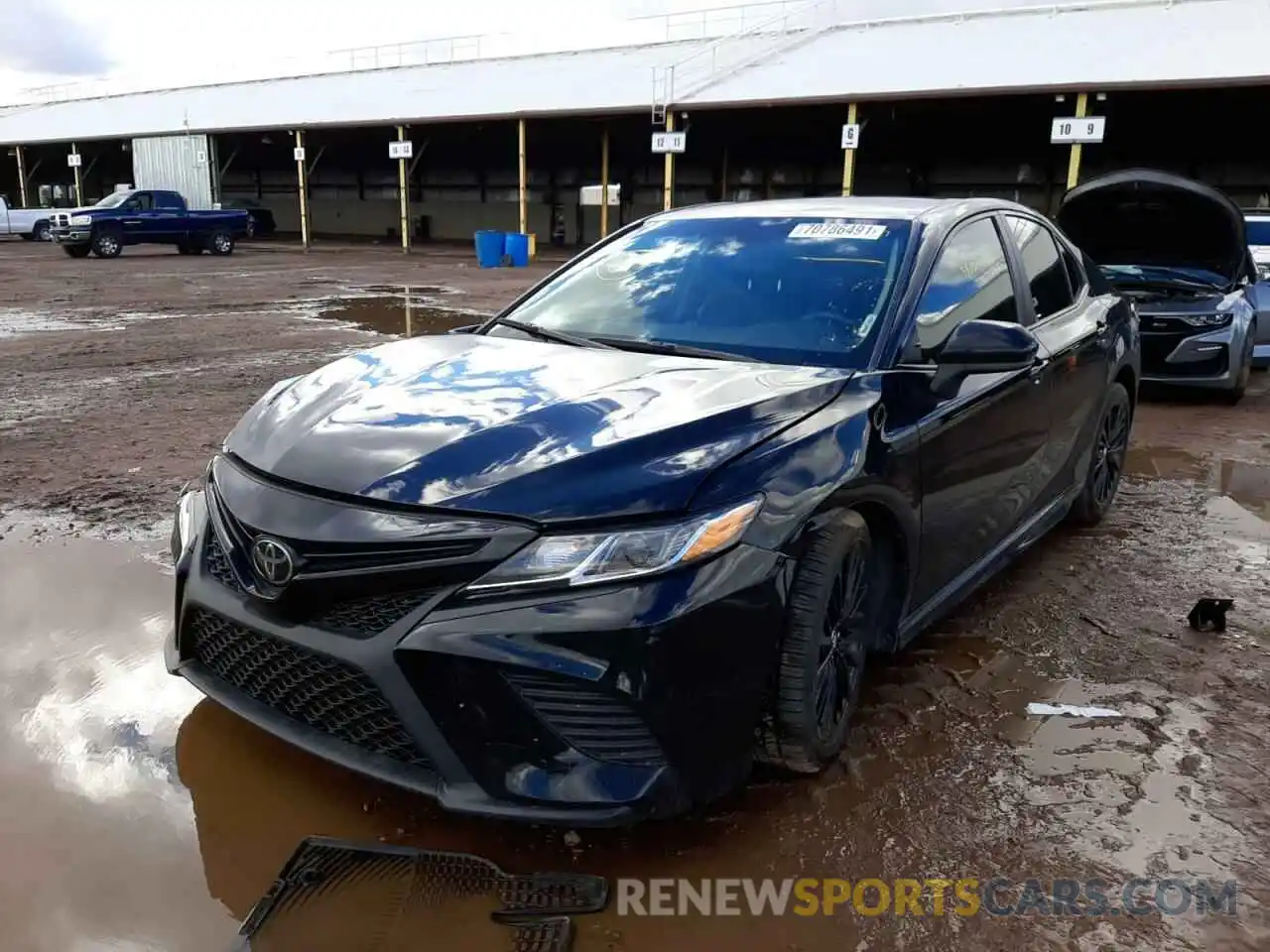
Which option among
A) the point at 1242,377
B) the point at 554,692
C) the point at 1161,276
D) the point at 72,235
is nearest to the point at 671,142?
the point at 72,235

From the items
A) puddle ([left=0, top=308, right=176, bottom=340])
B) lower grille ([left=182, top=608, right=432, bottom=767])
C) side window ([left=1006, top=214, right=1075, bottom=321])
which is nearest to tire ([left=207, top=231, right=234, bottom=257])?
puddle ([left=0, top=308, right=176, bottom=340])

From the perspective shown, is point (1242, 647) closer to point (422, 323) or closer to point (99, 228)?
point (422, 323)

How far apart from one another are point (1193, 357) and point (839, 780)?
6.86 metres

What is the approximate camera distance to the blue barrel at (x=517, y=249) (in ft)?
85.5

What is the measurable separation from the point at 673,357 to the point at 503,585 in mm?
1245

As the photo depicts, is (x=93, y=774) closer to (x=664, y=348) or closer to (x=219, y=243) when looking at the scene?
(x=664, y=348)

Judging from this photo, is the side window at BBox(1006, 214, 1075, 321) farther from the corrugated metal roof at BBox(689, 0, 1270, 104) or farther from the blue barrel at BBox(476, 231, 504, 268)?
the blue barrel at BBox(476, 231, 504, 268)

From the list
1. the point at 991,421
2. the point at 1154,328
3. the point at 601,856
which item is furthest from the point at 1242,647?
the point at 1154,328

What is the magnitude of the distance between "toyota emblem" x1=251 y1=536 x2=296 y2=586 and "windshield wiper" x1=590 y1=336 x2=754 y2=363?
4.59 ft


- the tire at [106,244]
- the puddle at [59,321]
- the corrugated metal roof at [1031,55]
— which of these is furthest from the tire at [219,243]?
the puddle at [59,321]

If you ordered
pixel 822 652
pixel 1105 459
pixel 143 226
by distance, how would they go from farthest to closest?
1. pixel 143 226
2. pixel 1105 459
3. pixel 822 652

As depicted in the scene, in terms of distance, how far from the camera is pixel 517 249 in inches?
1029

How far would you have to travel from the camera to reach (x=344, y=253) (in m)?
30.0

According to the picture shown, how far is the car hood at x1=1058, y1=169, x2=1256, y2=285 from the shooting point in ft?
26.7
